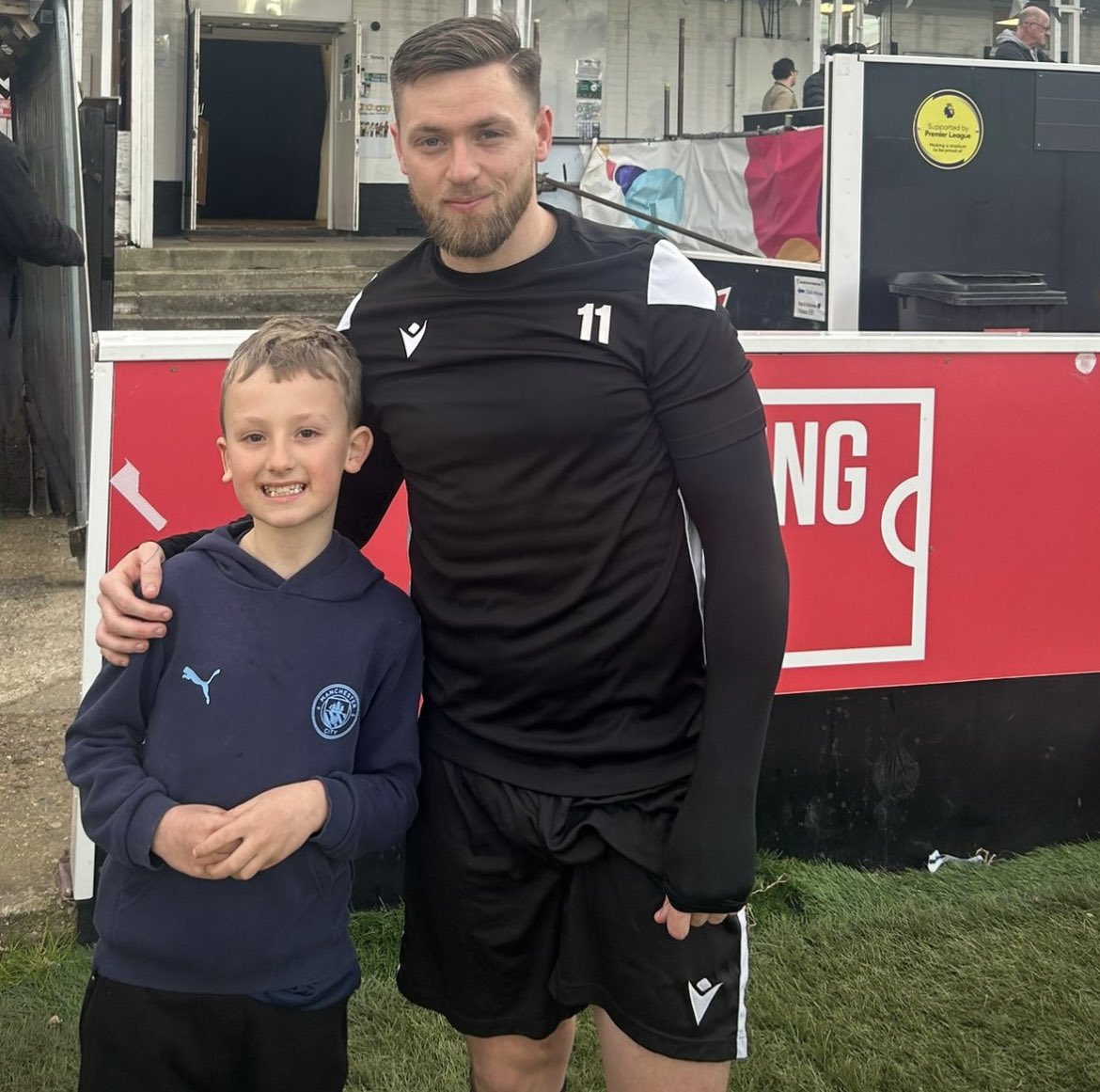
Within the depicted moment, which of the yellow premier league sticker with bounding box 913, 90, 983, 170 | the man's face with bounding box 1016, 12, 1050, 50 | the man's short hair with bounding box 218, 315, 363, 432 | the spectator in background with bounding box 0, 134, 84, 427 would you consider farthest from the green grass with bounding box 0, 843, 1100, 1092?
the man's face with bounding box 1016, 12, 1050, 50

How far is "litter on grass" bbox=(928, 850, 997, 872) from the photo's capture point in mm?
3885

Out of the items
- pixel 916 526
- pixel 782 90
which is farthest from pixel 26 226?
pixel 782 90

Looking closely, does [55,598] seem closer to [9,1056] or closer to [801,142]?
[9,1056]

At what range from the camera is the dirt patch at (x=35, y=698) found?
11.9 feet

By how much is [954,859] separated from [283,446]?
8.53ft

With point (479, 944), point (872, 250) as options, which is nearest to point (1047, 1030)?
point (479, 944)

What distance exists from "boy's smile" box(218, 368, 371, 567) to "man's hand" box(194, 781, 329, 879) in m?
0.35

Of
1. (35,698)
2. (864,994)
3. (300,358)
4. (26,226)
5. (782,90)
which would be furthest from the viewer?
(782,90)

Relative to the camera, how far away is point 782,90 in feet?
49.6

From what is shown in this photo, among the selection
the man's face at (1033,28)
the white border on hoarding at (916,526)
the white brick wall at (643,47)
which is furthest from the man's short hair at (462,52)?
the white brick wall at (643,47)

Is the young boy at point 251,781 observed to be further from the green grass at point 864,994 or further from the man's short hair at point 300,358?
the green grass at point 864,994

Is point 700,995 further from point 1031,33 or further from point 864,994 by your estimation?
point 1031,33

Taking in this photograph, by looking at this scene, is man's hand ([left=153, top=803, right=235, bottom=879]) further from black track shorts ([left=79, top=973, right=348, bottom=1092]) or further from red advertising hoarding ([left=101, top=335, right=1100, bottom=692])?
red advertising hoarding ([left=101, top=335, right=1100, bottom=692])

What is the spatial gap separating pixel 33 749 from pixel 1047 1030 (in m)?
2.89
